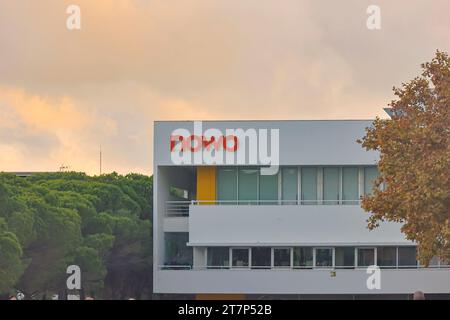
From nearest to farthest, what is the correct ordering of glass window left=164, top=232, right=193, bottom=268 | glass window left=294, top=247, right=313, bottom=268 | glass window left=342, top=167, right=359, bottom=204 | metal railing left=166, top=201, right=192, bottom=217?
glass window left=294, top=247, right=313, bottom=268
glass window left=342, top=167, right=359, bottom=204
glass window left=164, top=232, right=193, bottom=268
metal railing left=166, top=201, right=192, bottom=217

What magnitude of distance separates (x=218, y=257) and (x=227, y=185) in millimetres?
3713

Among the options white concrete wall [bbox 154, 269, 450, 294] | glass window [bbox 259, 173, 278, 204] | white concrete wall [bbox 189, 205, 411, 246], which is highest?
glass window [bbox 259, 173, 278, 204]

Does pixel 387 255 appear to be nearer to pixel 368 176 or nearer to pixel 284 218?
pixel 368 176

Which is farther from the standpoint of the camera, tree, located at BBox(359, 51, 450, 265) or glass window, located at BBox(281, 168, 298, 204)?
glass window, located at BBox(281, 168, 298, 204)

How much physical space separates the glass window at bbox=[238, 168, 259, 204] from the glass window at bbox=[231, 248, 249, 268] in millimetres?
2491

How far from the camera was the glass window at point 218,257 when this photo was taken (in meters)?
57.6

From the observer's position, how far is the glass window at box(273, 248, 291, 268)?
2244 inches

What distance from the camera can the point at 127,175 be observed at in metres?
76.6

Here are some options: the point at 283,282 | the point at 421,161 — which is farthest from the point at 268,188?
the point at 421,161

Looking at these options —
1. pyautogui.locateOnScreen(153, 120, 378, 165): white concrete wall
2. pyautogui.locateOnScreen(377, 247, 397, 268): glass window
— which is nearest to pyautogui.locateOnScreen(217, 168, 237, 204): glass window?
pyautogui.locateOnScreen(153, 120, 378, 165): white concrete wall

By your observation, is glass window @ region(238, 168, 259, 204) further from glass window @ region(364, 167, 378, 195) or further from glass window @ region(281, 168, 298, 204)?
glass window @ region(364, 167, 378, 195)

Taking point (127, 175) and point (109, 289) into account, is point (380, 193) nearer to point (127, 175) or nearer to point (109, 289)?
point (109, 289)

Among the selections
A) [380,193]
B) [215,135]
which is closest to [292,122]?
[215,135]

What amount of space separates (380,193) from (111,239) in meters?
25.1
